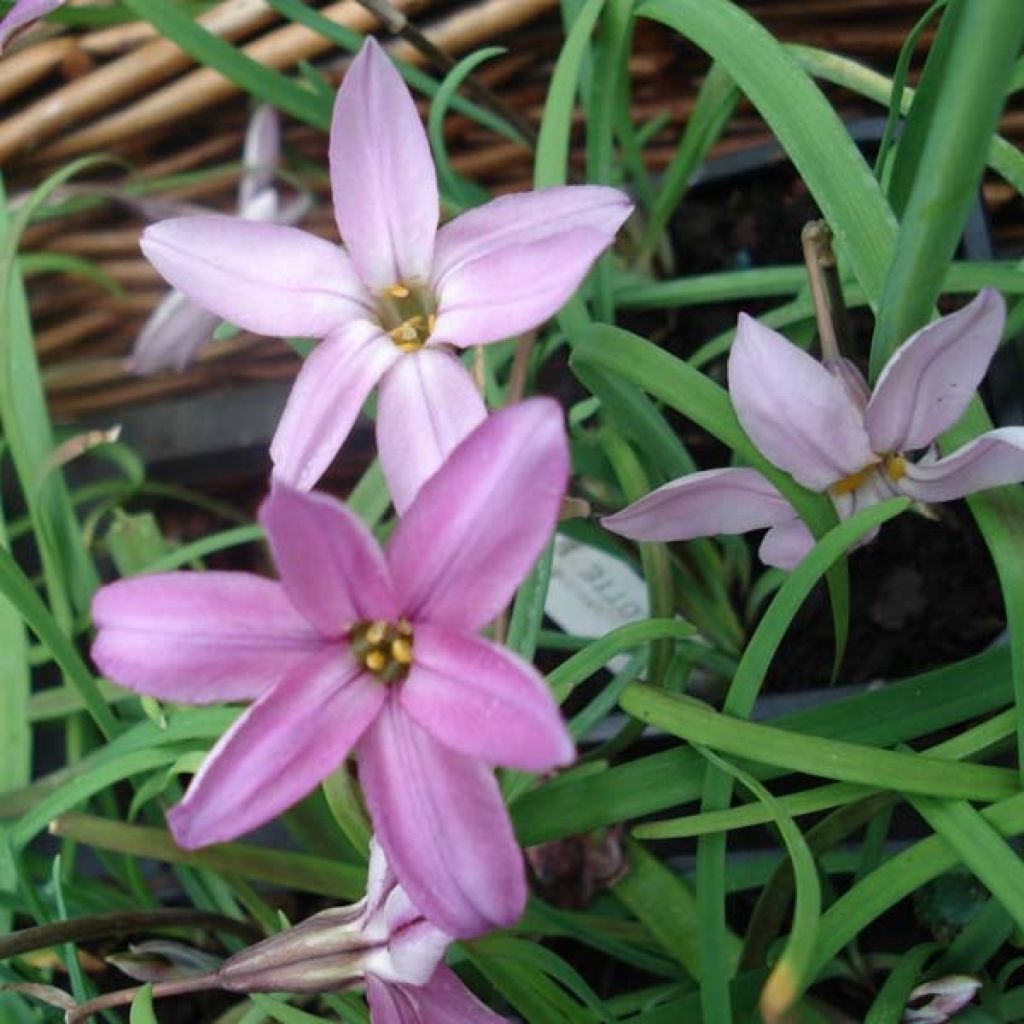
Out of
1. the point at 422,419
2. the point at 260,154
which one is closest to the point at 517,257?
the point at 422,419

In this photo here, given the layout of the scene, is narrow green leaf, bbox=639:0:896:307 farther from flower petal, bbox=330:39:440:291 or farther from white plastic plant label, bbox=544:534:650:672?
white plastic plant label, bbox=544:534:650:672

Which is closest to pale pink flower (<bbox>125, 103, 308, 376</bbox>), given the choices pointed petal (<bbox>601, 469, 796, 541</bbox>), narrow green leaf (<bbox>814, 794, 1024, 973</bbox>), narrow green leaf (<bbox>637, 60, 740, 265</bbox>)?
narrow green leaf (<bbox>637, 60, 740, 265</bbox>)

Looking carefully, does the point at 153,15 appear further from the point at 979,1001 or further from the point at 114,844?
the point at 979,1001

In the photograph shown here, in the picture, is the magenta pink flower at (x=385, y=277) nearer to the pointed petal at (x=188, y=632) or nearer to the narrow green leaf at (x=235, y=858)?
the pointed petal at (x=188, y=632)

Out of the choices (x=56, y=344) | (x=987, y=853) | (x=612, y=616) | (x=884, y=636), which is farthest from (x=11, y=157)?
(x=987, y=853)

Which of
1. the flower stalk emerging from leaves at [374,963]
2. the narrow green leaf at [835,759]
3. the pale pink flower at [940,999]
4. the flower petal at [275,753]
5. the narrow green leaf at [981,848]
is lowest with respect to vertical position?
the pale pink flower at [940,999]

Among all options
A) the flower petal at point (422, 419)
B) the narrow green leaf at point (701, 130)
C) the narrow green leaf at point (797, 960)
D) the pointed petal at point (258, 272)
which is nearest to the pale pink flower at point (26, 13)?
the pointed petal at point (258, 272)

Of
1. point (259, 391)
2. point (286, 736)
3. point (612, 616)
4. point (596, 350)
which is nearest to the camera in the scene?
point (286, 736)
